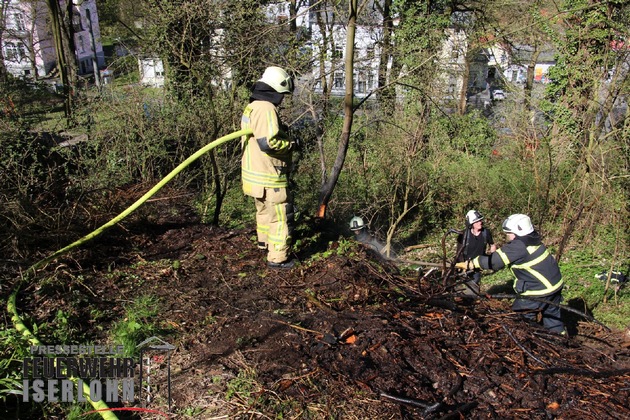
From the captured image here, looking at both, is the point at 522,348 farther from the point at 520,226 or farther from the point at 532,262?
the point at 520,226

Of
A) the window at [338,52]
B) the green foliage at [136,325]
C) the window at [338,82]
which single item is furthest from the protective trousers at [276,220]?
the window at [338,82]

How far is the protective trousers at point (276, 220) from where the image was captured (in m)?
4.99

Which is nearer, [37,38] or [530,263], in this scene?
[530,263]

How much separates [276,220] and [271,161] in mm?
639

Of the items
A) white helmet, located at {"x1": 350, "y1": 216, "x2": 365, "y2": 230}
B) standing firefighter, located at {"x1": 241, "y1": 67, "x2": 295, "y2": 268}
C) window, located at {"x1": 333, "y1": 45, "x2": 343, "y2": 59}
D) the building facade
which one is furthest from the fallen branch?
the building facade

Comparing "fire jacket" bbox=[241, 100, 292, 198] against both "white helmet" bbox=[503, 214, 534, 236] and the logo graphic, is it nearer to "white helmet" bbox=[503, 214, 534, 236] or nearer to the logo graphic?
the logo graphic

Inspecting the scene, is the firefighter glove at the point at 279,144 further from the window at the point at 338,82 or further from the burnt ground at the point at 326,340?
the window at the point at 338,82

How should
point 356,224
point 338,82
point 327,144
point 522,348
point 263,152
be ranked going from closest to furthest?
point 522,348
point 263,152
point 356,224
point 327,144
point 338,82

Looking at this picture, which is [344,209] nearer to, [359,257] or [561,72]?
[359,257]

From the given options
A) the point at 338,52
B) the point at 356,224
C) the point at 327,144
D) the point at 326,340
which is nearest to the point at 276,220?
the point at 326,340

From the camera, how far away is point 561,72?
1289cm

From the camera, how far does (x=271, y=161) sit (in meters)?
4.91

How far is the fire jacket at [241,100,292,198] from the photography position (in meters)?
4.70

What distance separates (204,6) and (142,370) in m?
5.70
